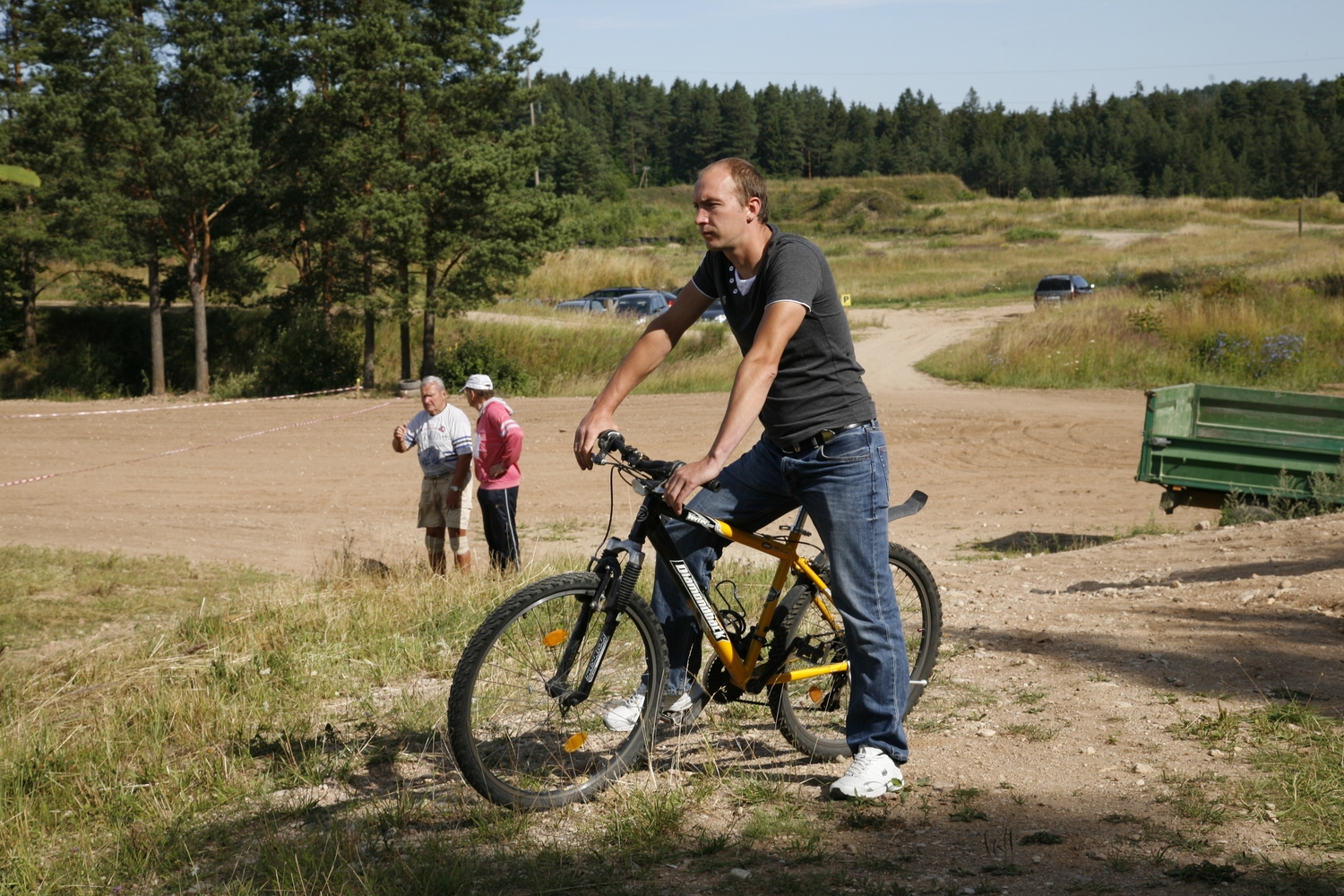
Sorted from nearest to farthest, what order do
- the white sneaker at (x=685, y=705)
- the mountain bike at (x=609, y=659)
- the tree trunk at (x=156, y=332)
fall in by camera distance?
1. the mountain bike at (x=609, y=659)
2. the white sneaker at (x=685, y=705)
3. the tree trunk at (x=156, y=332)

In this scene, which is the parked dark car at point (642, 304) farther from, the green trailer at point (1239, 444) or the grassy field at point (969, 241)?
the green trailer at point (1239, 444)

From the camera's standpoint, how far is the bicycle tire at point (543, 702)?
12.4ft

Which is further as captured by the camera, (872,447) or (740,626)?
(740,626)

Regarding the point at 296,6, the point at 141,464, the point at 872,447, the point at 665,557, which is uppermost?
the point at 296,6

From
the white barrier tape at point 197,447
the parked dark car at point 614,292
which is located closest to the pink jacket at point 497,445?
the white barrier tape at point 197,447

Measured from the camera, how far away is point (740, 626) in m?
4.42

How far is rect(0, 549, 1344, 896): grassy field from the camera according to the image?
11.8 ft

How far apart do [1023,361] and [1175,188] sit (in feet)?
434

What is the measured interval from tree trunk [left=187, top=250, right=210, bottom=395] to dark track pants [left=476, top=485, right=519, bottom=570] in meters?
21.4

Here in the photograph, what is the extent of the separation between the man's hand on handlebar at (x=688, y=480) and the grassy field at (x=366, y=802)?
3.34ft

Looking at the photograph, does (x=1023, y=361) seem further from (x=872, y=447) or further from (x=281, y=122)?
(x=872, y=447)

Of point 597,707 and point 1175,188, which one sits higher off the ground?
point 1175,188

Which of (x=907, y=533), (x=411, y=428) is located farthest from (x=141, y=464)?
(x=907, y=533)

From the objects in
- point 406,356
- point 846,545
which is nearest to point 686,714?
point 846,545
